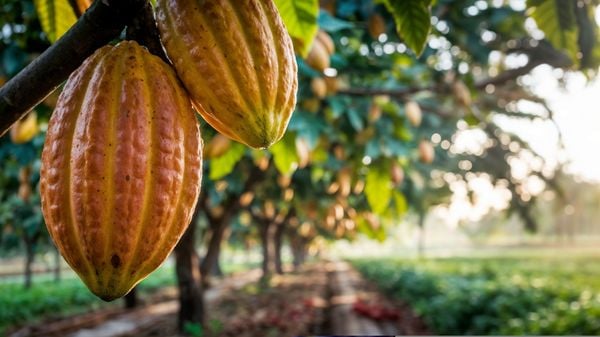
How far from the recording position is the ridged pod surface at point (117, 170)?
1.57 ft

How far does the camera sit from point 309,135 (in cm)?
197

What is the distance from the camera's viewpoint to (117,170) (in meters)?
0.48

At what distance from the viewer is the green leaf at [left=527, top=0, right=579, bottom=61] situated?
3.46 feet

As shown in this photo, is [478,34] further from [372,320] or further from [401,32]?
[372,320]

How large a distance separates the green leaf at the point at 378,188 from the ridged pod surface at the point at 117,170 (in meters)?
1.73

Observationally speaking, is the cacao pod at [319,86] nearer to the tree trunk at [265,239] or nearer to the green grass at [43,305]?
the green grass at [43,305]

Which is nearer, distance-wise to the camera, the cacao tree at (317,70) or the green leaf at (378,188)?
the cacao tree at (317,70)

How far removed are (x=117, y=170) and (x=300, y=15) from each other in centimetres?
62

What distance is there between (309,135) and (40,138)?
1.47 meters

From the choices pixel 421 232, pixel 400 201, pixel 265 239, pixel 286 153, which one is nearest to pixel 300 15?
pixel 286 153

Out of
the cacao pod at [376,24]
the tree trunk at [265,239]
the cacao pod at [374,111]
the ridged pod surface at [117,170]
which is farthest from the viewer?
the tree trunk at [265,239]

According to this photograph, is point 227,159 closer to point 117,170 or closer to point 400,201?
point 400,201

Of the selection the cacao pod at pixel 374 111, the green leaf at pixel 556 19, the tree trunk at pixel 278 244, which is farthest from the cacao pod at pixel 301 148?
the tree trunk at pixel 278 244

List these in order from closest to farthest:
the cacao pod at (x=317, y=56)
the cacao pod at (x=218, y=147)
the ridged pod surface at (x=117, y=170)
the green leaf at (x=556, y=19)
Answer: the ridged pod surface at (x=117, y=170)
the green leaf at (x=556, y=19)
the cacao pod at (x=317, y=56)
the cacao pod at (x=218, y=147)
